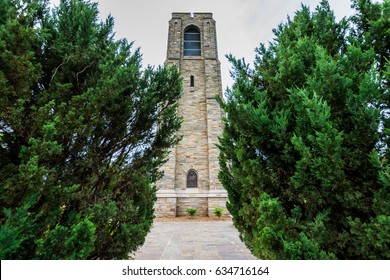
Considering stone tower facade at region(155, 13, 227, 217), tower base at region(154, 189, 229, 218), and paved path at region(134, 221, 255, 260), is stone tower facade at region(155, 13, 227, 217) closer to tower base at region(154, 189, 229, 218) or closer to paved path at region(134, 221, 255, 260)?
tower base at region(154, 189, 229, 218)

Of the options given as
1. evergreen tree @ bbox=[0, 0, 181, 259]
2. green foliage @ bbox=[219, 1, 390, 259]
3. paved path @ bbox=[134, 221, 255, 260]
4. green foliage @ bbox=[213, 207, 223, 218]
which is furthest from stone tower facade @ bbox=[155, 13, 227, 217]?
green foliage @ bbox=[219, 1, 390, 259]

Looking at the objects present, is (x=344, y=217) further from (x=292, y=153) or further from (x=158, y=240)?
(x=158, y=240)

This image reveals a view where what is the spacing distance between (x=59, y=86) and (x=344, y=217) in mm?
3019

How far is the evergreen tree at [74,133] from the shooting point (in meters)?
1.75

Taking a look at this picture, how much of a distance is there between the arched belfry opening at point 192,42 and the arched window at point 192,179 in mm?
8954

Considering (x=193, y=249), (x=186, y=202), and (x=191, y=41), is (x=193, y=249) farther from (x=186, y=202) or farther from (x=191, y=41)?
(x=191, y=41)

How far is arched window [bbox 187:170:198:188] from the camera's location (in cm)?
1245

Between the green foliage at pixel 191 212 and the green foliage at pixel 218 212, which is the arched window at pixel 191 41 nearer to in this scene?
the green foliage at pixel 191 212

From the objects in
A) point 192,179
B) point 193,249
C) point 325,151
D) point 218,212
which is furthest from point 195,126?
point 325,151

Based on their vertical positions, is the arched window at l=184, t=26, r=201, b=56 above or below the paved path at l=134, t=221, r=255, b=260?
above

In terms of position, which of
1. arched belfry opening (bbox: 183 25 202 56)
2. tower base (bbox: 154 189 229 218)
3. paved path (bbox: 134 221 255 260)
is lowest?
paved path (bbox: 134 221 255 260)

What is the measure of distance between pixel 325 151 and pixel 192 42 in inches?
646

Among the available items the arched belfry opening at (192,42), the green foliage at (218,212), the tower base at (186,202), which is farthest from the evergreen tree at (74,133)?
the arched belfry opening at (192,42)

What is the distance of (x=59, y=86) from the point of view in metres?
2.15
